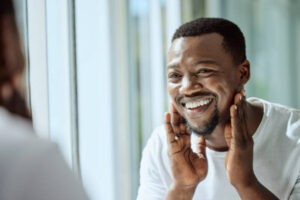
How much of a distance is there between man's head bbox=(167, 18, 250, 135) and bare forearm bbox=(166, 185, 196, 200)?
19 centimetres

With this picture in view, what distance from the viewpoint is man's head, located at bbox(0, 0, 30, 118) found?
0.45 meters

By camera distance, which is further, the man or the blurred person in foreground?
the man

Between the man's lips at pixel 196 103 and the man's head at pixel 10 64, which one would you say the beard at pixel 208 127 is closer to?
the man's lips at pixel 196 103

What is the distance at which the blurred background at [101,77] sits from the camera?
1.51 meters

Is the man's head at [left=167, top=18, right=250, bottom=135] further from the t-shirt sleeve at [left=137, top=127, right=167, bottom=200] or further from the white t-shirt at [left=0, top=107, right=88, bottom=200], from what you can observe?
the white t-shirt at [left=0, top=107, right=88, bottom=200]

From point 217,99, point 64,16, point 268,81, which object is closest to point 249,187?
point 217,99

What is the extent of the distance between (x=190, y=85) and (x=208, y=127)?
0.43 ft

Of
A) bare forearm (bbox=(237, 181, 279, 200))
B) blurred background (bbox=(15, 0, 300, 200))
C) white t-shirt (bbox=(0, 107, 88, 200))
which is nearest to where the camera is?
white t-shirt (bbox=(0, 107, 88, 200))

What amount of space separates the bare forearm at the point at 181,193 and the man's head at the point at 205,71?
0.19 metres

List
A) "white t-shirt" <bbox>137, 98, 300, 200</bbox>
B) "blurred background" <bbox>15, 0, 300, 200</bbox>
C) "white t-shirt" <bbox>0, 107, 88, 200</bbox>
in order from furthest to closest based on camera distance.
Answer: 1. "blurred background" <bbox>15, 0, 300, 200</bbox>
2. "white t-shirt" <bbox>137, 98, 300, 200</bbox>
3. "white t-shirt" <bbox>0, 107, 88, 200</bbox>

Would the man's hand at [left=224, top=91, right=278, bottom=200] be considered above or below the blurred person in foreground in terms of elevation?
below

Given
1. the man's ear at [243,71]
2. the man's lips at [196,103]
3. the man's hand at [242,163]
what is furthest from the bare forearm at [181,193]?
the man's ear at [243,71]

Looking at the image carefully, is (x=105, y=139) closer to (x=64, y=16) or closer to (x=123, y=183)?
(x=123, y=183)

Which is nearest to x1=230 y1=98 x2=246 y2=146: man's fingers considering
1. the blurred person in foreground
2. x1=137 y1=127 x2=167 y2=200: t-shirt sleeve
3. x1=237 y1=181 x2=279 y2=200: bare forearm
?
x1=237 y1=181 x2=279 y2=200: bare forearm
